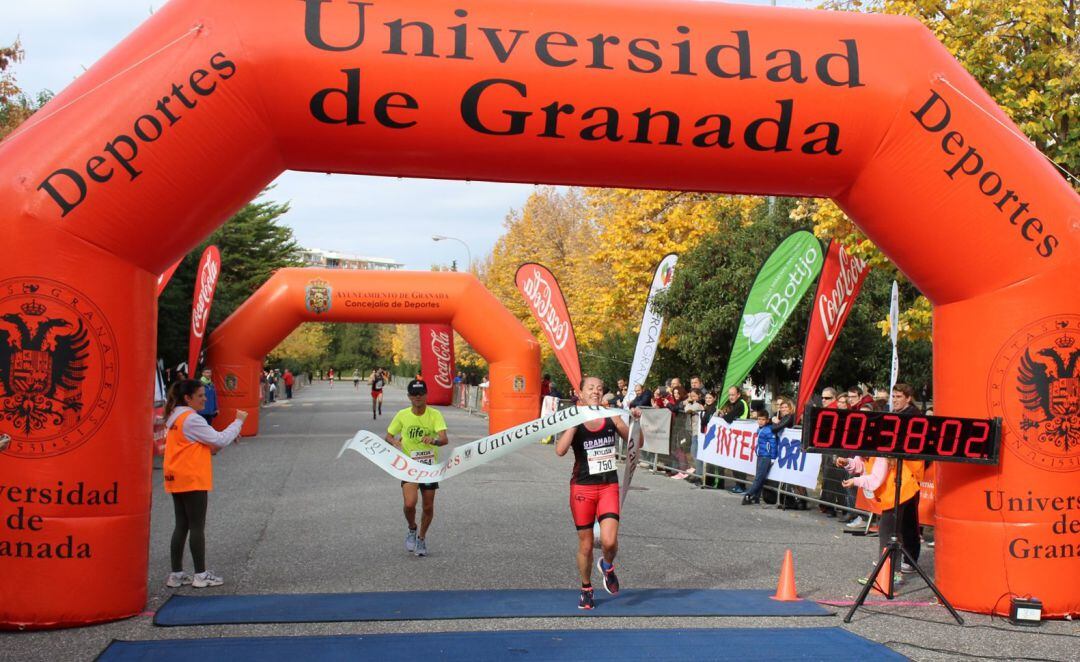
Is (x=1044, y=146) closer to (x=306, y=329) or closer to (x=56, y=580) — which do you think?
(x=56, y=580)

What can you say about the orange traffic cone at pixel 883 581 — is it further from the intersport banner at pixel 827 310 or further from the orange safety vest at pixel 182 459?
the orange safety vest at pixel 182 459

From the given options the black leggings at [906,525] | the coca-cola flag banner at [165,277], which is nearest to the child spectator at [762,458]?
the black leggings at [906,525]

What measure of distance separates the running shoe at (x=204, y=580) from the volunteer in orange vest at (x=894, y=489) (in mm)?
5173

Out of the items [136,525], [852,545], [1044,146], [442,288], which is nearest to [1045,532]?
[852,545]

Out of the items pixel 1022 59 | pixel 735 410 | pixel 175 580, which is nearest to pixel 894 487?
pixel 175 580

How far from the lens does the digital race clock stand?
7.41 metres

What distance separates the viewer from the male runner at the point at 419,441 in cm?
975

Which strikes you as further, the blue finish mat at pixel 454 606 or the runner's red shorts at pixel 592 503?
the runner's red shorts at pixel 592 503

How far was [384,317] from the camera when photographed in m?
26.9

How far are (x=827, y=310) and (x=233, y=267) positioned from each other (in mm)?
35488

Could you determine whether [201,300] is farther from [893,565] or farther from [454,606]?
[893,565]

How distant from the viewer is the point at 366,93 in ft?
24.0

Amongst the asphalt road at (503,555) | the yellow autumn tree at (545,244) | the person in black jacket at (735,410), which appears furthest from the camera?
the yellow autumn tree at (545,244)

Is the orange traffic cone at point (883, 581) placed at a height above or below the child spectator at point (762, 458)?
below
